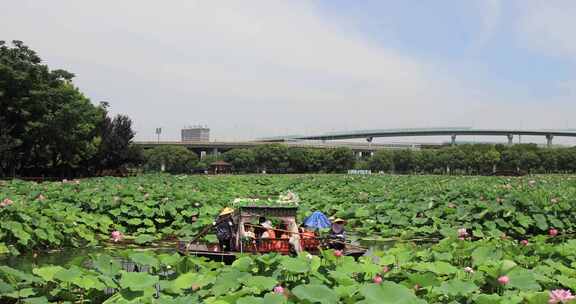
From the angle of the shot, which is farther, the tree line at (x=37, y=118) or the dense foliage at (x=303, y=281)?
the tree line at (x=37, y=118)

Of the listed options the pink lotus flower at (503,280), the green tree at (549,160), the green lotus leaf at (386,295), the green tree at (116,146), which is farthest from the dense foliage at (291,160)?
the green lotus leaf at (386,295)

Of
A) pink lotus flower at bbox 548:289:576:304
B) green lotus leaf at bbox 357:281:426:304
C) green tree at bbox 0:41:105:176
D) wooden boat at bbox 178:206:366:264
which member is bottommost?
wooden boat at bbox 178:206:366:264

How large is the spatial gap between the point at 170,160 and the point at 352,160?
983 inches

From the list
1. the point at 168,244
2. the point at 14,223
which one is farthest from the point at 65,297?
the point at 168,244

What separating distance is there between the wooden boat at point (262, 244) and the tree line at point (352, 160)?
68.1m

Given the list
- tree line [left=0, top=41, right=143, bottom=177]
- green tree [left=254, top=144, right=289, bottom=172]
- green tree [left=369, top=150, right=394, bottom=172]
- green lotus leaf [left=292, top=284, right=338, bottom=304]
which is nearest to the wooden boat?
green lotus leaf [left=292, top=284, right=338, bottom=304]

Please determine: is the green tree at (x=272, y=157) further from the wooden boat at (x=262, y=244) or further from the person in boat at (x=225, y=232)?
the person in boat at (x=225, y=232)

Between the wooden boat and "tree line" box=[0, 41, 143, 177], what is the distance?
21.7m

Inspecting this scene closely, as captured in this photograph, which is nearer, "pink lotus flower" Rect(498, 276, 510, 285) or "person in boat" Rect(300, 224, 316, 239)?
"pink lotus flower" Rect(498, 276, 510, 285)

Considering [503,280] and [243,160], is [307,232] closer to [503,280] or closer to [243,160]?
[503,280]

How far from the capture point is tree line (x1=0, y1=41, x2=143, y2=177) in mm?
27594

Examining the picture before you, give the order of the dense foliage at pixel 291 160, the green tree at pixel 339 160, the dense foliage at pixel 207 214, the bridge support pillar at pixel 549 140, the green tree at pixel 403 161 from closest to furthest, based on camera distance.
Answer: the dense foliage at pixel 207 214
the dense foliage at pixel 291 160
the green tree at pixel 339 160
the green tree at pixel 403 161
the bridge support pillar at pixel 549 140

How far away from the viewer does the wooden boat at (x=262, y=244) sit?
7.54m

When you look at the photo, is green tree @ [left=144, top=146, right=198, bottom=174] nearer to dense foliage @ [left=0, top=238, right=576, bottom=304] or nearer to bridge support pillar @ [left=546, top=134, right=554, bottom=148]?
bridge support pillar @ [left=546, top=134, right=554, bottom=148]
